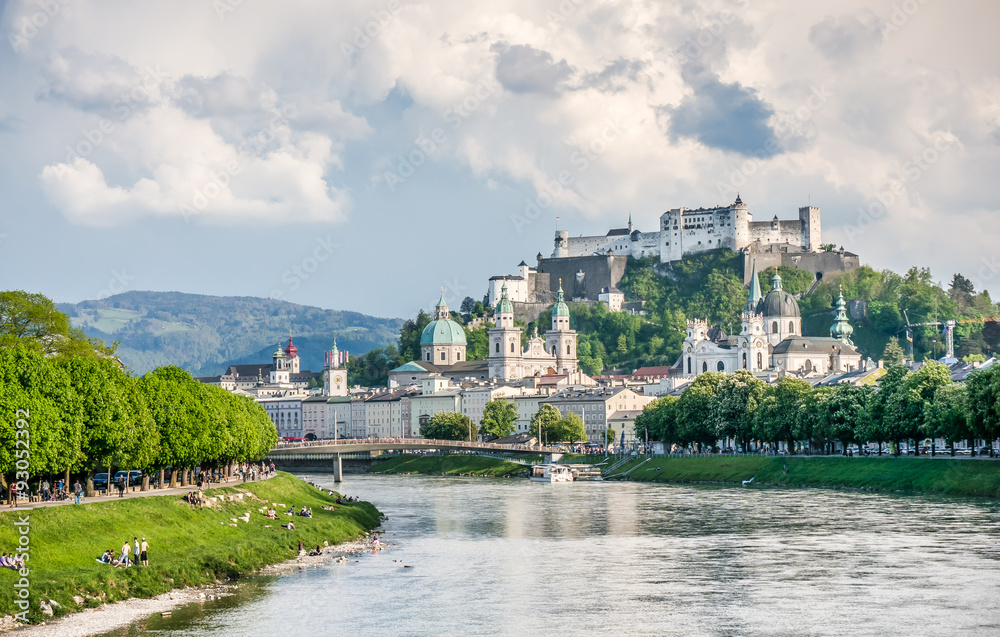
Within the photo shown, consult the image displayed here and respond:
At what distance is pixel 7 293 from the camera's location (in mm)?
72875

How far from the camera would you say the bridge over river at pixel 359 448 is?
117 metres

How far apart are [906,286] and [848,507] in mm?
133177

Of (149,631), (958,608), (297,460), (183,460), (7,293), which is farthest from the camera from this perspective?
(297,460)

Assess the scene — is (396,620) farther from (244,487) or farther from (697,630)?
(244,487)

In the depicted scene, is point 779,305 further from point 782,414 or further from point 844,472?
point 844,472

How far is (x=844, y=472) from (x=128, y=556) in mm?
55726

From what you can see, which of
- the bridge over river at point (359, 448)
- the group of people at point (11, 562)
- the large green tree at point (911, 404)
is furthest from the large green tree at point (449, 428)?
the group of people at point (11, 562)

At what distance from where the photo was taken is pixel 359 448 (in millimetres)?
116562

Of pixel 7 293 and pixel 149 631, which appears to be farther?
pixel 7 293

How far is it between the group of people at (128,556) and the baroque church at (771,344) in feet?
440

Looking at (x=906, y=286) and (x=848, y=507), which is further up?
(x=906, y=286)

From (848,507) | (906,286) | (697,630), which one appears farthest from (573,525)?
(906,286)

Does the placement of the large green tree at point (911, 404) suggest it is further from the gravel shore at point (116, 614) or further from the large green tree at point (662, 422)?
the gravel shore at point (116, 614)

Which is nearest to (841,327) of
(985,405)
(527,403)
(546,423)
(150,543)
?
(527,403)
